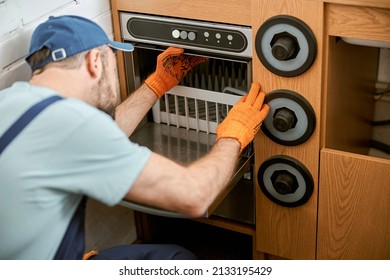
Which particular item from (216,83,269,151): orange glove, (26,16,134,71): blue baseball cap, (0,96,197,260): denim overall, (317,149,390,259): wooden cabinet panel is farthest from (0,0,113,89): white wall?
(317,149,390,259): wooden cabinet panel

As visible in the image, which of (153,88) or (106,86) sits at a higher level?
(106,86)

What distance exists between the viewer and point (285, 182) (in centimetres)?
182

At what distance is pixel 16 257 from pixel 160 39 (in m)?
0.76

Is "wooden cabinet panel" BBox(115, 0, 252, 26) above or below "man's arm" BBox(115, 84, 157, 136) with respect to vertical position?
above

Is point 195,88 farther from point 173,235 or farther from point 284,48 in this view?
point 173,235

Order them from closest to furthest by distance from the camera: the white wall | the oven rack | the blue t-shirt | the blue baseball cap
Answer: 1. the blue t-shirt
2. the blue baseball cap
3. the white wall
4. the oven rack

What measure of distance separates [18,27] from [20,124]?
17.0 inches

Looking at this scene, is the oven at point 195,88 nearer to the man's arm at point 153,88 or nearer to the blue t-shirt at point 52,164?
the man's arm at point 153,88

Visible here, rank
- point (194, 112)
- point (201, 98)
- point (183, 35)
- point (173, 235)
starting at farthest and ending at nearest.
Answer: point (173, 235) → point (194, 112) → point (201, 98) → point (183, 35)

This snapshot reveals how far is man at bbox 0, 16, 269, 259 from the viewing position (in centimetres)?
126

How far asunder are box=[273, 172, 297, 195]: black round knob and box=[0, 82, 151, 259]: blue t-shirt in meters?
0.59

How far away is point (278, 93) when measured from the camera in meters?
1.72

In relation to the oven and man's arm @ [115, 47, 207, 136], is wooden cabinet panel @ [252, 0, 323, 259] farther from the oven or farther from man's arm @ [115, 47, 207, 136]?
man's arm @ [115, 47, 207, 136]


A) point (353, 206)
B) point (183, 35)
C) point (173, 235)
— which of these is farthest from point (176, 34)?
point (173, 235)
